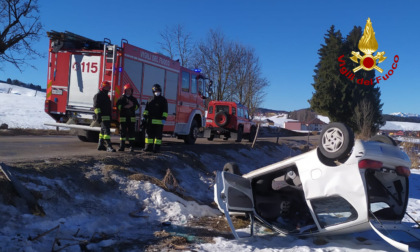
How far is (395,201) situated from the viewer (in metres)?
4.22

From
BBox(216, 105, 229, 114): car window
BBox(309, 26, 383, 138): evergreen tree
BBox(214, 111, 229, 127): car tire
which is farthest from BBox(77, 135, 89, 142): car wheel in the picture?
BBox(309, 26, 383, 138): evergreen tree

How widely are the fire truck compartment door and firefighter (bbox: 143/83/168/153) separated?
7.25 ft

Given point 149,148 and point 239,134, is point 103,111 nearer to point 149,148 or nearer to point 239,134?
point 149,148

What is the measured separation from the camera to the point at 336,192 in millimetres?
3938

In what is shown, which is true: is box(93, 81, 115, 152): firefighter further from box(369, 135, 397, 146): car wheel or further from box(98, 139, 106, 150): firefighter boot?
box(369, 135, 397, 146): car wheel

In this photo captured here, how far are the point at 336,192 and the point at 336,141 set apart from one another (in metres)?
0.57

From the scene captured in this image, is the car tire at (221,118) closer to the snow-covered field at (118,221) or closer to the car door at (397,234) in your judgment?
the snow-covered field at (118,221)

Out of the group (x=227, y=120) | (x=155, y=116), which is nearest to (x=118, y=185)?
(x=155, y=116)

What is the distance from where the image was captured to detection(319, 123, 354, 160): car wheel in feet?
12.4

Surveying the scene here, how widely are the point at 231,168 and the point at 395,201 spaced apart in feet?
7.46

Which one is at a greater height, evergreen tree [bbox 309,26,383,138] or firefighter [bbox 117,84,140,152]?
evergreen tree [bbox 309,26,383,138]

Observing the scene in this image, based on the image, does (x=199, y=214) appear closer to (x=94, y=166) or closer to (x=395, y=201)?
(x=94, y=166)

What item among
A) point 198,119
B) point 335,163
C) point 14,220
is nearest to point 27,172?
point 14,220

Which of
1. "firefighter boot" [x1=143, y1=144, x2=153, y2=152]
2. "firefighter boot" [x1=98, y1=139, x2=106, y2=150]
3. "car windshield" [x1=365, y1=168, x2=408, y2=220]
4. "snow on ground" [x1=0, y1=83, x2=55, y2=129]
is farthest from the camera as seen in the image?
"snow on ground" [x1=0, y1=83, x2=55, y2=129]
